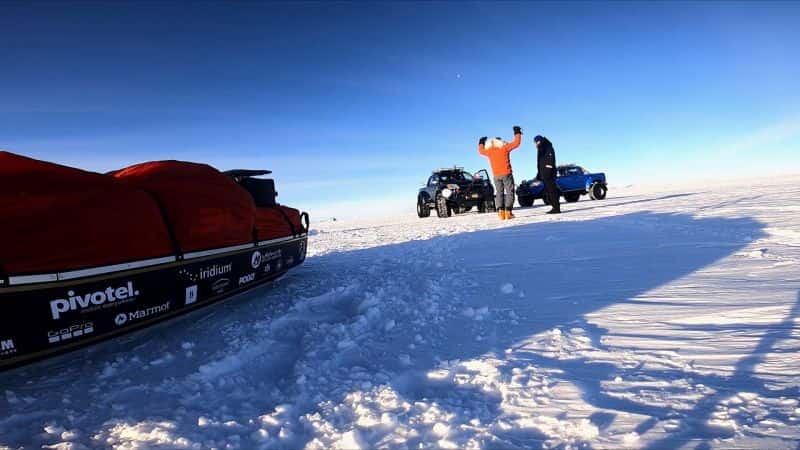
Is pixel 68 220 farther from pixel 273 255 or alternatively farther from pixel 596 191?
pixel 596 191

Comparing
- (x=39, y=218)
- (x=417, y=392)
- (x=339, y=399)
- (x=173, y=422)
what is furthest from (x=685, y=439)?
(x=39, y=218)

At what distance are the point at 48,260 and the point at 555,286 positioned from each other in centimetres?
335

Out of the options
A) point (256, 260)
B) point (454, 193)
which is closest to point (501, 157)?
point (454, 193)

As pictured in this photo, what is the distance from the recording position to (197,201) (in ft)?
9.48

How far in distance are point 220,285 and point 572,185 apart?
15436 millimetres

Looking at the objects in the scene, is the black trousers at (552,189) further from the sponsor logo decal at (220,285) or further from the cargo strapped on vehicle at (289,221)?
the sponsor logo decal at (220,285)

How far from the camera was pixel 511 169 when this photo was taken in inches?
379

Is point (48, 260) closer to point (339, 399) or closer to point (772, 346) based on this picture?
point (339, 399)

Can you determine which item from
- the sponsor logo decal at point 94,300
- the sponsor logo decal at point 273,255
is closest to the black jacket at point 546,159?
the sponsor logo decal at point 273,255

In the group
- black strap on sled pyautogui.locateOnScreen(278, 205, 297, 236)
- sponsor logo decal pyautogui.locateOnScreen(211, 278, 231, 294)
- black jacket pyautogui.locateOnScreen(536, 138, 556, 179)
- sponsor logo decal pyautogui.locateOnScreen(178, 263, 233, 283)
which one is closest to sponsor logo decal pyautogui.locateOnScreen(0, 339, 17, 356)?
sponsor logo decal pyautogui.locateOnScreen(178, 263, 233, 283)

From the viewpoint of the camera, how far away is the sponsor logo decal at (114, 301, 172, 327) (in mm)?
2256

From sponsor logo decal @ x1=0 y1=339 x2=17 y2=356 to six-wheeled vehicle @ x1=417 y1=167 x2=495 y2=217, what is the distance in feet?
38.8

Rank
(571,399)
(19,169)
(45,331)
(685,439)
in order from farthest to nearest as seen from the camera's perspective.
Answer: (19,169)
(45,331)
(571,399)
(685,439)

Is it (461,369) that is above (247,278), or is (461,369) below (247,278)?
below
